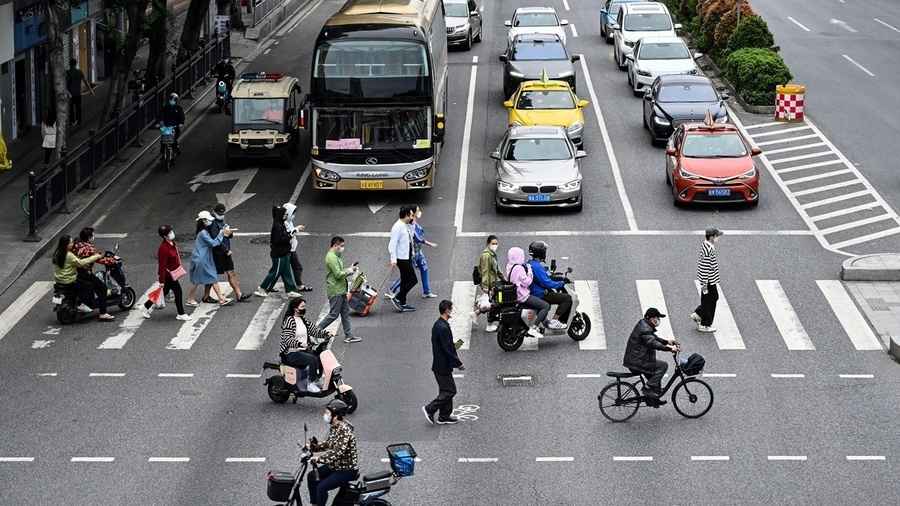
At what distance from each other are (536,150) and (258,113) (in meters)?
8.10

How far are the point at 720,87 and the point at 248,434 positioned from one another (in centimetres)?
3036

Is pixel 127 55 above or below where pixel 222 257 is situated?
above

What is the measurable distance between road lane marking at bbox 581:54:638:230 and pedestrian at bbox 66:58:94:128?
48.5 ft

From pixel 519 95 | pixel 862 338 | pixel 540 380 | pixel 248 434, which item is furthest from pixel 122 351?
pixel 519 95

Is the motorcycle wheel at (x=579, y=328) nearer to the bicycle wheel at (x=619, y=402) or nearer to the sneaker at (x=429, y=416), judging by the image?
the bicycle wheel at (x=619, y=402)

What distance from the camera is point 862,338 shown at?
82.3 ft

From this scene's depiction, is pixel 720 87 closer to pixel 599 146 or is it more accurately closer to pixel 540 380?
pixel 599 146

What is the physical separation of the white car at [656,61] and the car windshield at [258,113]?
11977 mm

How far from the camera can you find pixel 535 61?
4534 cm

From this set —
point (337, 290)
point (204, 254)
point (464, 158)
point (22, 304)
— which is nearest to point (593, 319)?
point (337, 290)

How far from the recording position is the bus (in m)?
34.1

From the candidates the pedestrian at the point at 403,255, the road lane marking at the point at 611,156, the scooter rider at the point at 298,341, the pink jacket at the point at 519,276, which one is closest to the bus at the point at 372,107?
the road lane marking at the point at 611,156

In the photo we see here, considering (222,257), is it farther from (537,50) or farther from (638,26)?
(638,26)

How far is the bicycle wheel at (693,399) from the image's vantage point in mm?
21344
